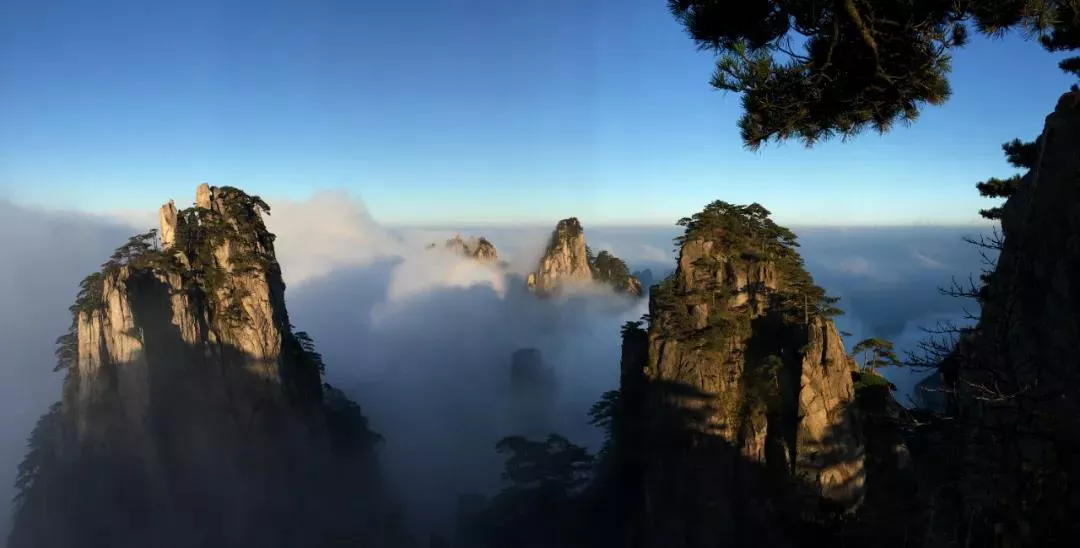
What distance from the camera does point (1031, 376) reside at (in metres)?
7.48

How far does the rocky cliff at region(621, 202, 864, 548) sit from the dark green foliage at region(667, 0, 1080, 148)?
19662 mm

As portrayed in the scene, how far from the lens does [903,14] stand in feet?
26.8

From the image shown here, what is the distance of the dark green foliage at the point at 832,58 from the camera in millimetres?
8148

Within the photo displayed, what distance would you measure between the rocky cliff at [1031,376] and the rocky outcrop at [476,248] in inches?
5698

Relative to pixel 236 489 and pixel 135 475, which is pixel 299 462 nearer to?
pixel 236 489

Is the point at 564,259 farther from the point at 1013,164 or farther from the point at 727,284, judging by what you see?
the point at 1013,164

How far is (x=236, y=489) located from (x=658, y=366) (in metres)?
29.1

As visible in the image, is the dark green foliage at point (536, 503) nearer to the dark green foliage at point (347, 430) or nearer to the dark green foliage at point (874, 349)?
the dark green foliage at point (347, 430)

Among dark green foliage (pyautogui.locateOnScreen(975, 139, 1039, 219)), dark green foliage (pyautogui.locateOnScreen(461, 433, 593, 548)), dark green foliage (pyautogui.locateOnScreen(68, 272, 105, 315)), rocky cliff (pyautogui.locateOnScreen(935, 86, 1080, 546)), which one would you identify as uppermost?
dark green foliage (pyautogui.locateOnScreen(975, 139, 1039, 219))

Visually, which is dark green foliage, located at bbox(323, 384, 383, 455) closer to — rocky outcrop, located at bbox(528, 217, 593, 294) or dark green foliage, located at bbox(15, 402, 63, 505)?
dark green foliage, located at bbox(15, 402, 63, 505)

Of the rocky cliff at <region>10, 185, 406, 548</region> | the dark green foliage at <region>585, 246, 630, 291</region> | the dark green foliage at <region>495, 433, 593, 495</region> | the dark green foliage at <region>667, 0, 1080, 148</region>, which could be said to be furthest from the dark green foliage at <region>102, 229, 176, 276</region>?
the dark green foliage at <region>585, 246, 630, 291</region>

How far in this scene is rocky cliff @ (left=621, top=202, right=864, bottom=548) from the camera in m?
26.0

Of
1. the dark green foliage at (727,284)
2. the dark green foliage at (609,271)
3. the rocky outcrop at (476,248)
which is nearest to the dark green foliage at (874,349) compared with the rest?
the dark green foliage at (727,284)

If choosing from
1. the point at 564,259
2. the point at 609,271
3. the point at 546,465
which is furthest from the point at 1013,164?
the point at 609,271
